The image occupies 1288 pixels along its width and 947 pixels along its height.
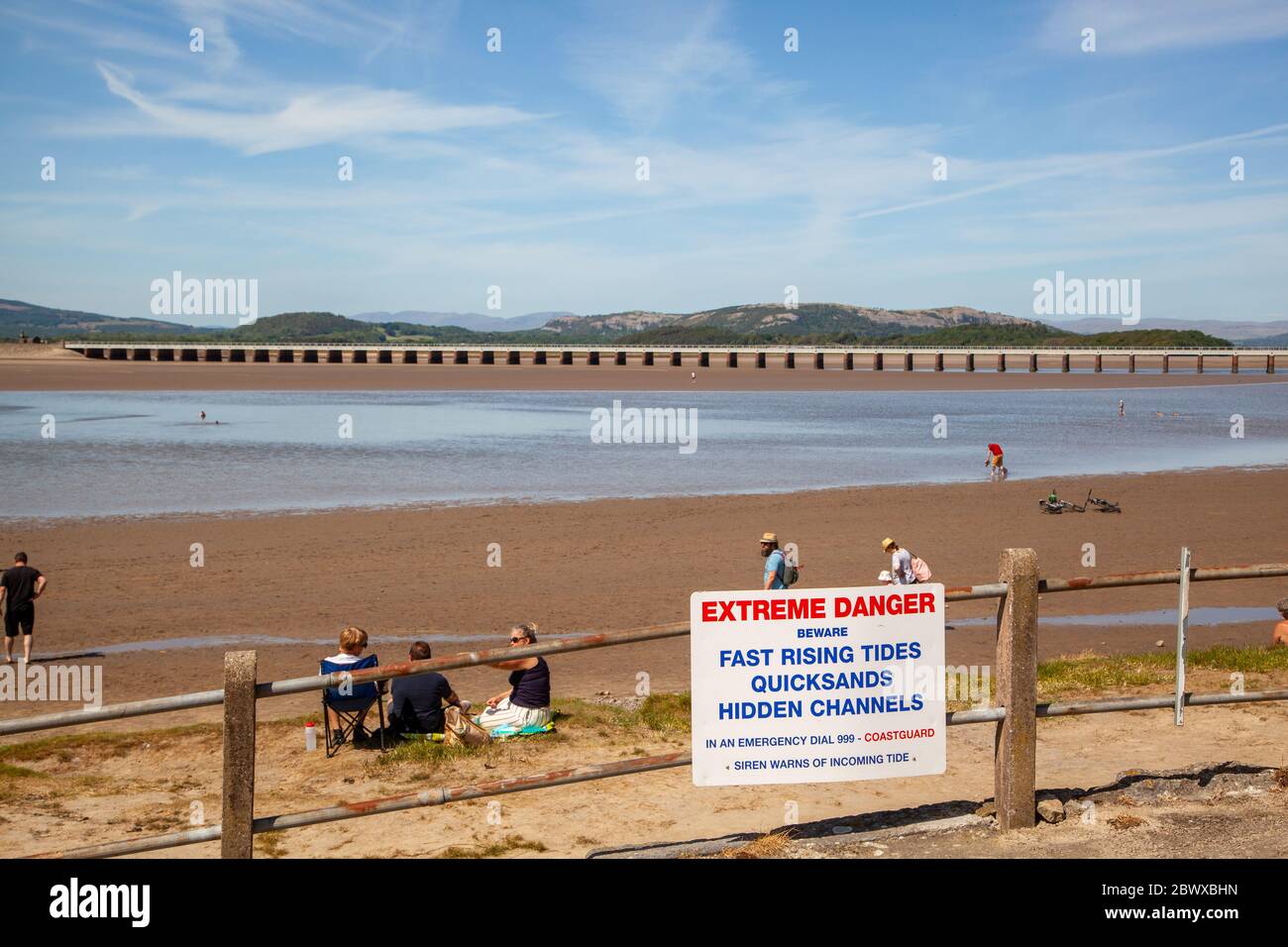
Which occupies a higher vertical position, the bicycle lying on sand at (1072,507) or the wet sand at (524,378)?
the wet sand at (524,378)

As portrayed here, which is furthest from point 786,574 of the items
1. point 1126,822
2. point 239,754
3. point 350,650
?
point 239,754

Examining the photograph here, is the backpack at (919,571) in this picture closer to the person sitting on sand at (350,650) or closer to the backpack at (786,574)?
the backpack at (786,574)

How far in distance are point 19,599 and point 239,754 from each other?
951 cm

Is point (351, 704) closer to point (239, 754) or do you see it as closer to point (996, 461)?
point (239, 754)

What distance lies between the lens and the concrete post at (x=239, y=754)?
18.7 feet

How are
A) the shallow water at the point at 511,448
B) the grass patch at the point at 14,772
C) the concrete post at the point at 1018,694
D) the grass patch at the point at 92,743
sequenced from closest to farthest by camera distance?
the concrete post at the point at 1018,694
the grass patch at the point at 14,772
the grass patch at the point at 92,743
the shallow water at the point at 511,448

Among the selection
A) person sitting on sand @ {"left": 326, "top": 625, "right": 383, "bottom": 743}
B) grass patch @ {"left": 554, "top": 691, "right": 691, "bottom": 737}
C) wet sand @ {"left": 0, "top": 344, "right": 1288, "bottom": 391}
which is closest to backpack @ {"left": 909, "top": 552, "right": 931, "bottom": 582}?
grass patch @ {"left": 554, "top": 691, "right": 691, "bottom": 737}

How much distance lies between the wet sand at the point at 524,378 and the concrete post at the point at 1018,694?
7228cm

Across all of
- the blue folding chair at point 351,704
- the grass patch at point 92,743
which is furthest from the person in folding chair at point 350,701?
the grass patch at point 92,743

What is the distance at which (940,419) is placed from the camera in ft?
171
